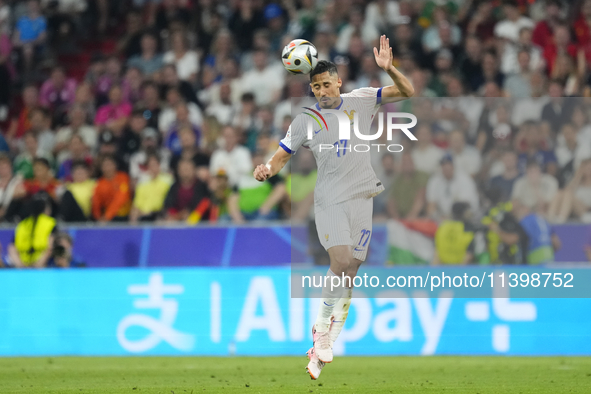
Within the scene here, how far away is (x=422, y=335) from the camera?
12336mm

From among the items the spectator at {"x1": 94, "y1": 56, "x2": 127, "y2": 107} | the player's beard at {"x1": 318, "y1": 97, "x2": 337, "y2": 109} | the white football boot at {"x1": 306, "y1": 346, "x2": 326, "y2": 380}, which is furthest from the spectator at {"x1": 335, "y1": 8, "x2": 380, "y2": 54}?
the white football boot at {"x1": 306, "y1": 346, "x2": 326, "y2": 380}

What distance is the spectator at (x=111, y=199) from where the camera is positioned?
14.4 metres

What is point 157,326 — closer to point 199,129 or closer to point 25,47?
point 199,129

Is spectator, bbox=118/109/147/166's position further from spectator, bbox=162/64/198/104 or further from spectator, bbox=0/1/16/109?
spectator, bbox=0/1/16/109

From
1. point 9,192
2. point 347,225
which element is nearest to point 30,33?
point 9,192

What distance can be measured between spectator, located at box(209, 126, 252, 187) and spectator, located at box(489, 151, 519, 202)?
3.66 meters

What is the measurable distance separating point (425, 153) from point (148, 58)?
22.0 ft

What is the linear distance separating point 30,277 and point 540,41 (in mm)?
8776

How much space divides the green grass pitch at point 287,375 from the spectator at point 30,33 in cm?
839

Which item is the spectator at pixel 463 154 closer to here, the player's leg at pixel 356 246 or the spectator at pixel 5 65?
the player's leg at pixel 356 246

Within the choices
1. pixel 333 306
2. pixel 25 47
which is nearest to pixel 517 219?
pixel 333 306

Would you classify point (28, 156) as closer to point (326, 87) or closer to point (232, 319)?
point (232, 319)

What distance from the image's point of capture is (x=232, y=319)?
12602 mm

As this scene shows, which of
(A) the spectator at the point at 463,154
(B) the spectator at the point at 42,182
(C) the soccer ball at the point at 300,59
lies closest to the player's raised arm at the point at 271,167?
(C) the soccer ball at the point at 300,59
